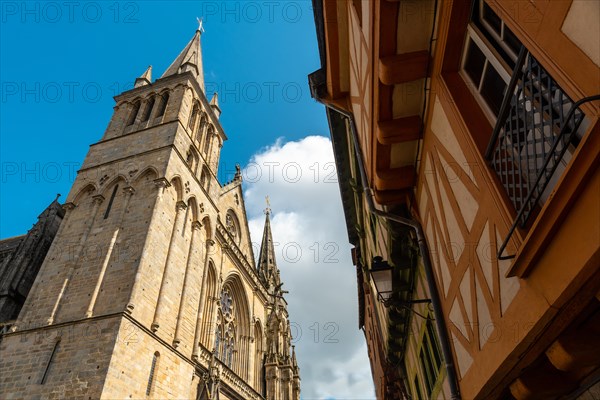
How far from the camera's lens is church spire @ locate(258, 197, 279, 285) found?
3120 cm

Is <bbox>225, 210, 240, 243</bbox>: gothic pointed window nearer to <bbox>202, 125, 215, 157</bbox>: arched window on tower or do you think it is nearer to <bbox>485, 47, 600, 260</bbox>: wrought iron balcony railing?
<bbox>202, 125, 215, 157</bbox>: arched window on tower

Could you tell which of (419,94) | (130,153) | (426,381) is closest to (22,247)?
(130,153)

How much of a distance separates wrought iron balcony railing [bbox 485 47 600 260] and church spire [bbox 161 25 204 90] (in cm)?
2220

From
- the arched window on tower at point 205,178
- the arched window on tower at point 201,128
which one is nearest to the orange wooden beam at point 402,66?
the arched window on tower at point 205,178

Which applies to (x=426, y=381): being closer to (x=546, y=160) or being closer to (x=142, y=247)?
(x=546, y=160)

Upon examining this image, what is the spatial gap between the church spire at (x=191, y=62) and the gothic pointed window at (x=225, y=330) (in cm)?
1296

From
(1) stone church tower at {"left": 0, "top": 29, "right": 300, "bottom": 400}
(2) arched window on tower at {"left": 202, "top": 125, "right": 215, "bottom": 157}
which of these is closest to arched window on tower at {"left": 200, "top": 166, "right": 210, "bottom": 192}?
(1) stone church tower at {"left": 0, "top": 29, "right": 300, "bottom": 400}

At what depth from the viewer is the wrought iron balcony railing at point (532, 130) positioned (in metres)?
2.05

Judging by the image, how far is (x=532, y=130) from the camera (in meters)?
2.25

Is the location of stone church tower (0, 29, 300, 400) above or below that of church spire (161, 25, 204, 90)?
below

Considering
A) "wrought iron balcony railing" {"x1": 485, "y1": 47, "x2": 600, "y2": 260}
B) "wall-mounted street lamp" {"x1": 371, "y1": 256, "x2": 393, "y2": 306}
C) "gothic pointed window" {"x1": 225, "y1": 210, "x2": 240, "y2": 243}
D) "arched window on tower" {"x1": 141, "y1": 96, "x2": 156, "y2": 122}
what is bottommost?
"wrought iron balcony railing" {"x1": 485, "y1": 47, "x2": 600, "y2": 260}

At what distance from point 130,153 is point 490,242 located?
1723 cm

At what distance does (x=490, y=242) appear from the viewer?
301 centimetres

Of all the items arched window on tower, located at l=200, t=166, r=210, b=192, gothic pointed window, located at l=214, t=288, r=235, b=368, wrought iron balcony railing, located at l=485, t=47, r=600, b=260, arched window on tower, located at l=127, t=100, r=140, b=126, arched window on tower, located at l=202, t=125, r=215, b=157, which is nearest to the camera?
wrought iron balcony railing, located at l=485, t=47, r=600, b=260
